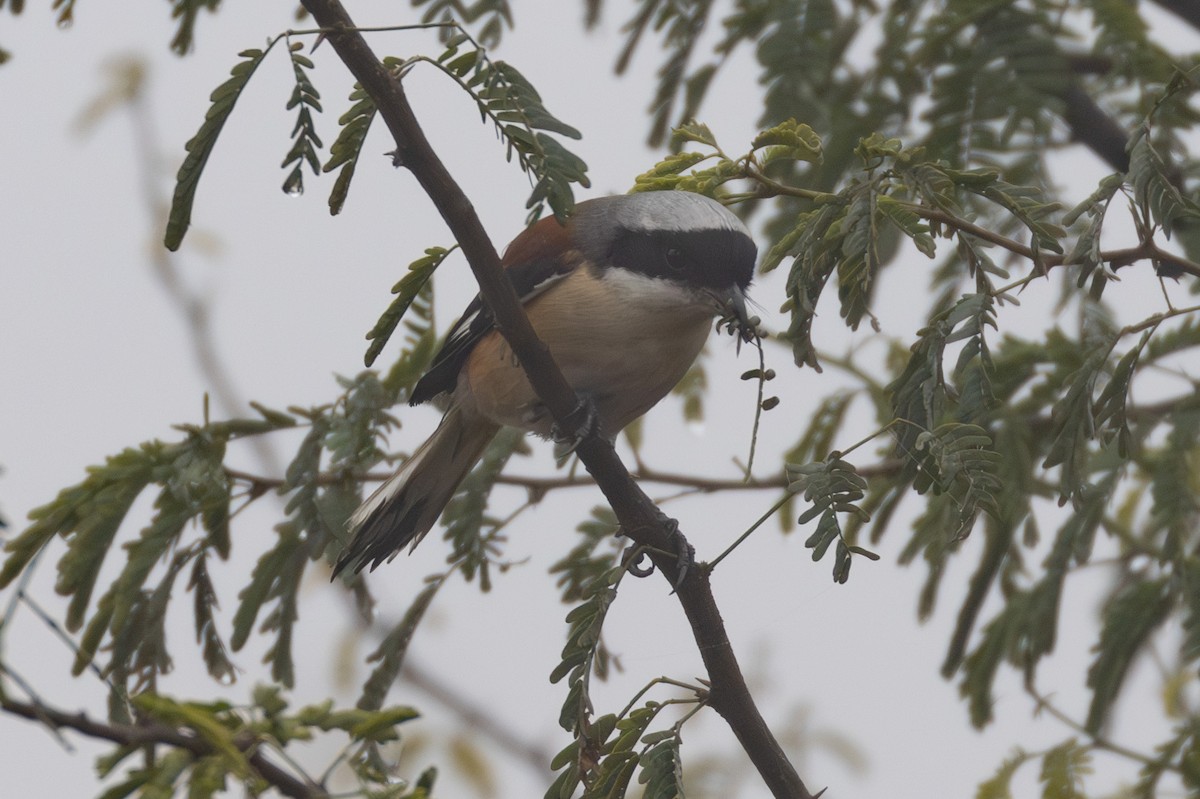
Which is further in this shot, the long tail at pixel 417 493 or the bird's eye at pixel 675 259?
the long tail at pixel 417 493

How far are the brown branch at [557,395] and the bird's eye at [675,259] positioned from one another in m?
0.74

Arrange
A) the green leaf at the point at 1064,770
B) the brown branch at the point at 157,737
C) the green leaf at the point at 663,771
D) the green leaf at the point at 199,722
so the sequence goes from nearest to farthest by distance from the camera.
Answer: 1. the brown branch at the point at 157,737
2. the green leaf at the point at 199,722
3. the green leaf at the point at 663,771
4. the green leaf at the point at 1064,770

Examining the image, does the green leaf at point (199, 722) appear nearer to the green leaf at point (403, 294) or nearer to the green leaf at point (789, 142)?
the green leaf at point (403, 294)

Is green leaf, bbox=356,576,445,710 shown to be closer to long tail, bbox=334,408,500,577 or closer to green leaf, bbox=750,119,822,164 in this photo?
long tail, bbox=334,408,500,577

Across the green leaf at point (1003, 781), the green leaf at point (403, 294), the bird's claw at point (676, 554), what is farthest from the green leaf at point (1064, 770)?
the green leaf at point (403, 294)

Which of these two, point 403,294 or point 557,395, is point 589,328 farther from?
point 403,294

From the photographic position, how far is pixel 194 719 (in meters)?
1.40

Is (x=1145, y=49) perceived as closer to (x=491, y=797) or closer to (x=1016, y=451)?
(x=1016, y=451)

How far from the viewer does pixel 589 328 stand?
3707 millimetres

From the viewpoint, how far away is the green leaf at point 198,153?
7.58ft

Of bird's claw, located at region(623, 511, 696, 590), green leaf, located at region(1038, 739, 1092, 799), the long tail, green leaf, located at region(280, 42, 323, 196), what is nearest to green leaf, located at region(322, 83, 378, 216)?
green leaf, located at region(280, 42, 323, 196)

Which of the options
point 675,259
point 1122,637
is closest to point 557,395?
point 675,259

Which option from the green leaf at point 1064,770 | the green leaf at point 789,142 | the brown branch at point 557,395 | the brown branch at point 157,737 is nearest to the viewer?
the brown branch at point 157,737

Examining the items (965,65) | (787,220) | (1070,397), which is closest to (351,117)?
(1070,397)
